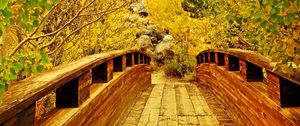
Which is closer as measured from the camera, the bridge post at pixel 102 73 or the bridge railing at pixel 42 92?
the bridge railing at pixel 42 92

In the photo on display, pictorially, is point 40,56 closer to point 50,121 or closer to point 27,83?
point 27,83

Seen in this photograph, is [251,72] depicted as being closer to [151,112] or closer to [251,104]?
[251,104]

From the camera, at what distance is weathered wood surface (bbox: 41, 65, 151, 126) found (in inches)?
103

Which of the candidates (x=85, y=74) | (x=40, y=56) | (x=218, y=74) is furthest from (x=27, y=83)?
(x=218, y=74)

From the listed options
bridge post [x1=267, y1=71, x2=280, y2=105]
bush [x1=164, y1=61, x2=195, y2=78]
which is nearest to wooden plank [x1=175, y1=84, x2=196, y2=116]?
bridge post [x1=267, y1=71, x2=280, y2=105]

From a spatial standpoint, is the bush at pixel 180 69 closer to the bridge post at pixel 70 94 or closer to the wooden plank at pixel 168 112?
the wooden plank at pixel 168 112

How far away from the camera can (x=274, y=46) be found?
214 centimetres

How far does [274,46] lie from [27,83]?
5.85 ft

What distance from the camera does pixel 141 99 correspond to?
276 inches

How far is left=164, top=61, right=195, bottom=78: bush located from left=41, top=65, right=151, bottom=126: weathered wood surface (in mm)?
12717

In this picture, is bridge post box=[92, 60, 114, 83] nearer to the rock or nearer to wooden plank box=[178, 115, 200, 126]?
wooden plank box=[178, 115, 200, 126]

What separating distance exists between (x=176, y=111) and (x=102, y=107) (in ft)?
6.90

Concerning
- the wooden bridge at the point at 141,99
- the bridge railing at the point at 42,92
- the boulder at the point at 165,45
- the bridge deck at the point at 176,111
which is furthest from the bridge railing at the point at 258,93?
the boulder at the point at 165,45

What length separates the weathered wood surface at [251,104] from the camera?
2.79 m
